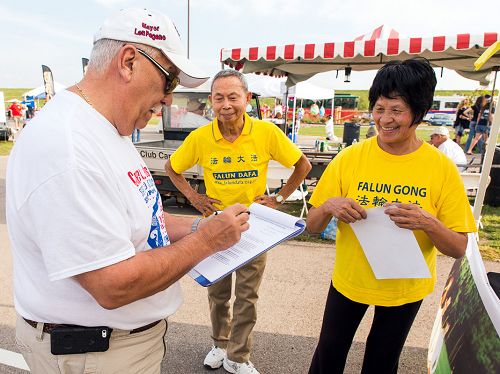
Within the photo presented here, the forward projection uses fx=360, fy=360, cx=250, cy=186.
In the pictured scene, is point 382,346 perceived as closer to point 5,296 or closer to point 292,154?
point 292,154

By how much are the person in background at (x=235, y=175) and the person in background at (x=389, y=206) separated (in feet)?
2.04

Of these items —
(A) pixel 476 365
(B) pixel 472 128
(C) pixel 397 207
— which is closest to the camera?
(A) pixel 476 365

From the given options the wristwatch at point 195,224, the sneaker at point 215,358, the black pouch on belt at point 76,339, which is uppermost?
the wristwatch at point 195,224

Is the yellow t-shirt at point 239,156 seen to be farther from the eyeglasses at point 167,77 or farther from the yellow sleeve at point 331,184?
the eyeglasses at point 167,77

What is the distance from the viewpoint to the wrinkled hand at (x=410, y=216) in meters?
1.51

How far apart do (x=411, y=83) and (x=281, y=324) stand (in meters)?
2.23

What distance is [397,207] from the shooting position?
1.52 m

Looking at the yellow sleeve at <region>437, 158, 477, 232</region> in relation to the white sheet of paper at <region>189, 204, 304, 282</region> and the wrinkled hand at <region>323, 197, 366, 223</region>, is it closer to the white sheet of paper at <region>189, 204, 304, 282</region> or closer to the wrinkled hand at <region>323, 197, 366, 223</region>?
the wrinkled hand at <region>323, 197, 366, 223</region>

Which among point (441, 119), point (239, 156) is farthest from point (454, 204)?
point (441, 119)

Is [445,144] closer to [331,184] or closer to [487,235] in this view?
[487,235]

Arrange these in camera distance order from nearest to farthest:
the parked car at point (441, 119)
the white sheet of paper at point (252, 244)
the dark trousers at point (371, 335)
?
the white sheet of paper at point (252, 244), the dark trousers at point (371, 335), the parked car at point (441, 119)

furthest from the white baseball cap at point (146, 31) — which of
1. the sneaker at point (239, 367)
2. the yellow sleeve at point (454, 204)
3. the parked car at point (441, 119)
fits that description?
the parked car at point (441, 119)

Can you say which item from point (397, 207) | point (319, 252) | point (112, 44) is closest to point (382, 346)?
point (397, 207)

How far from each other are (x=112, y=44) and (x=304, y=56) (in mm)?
5337
